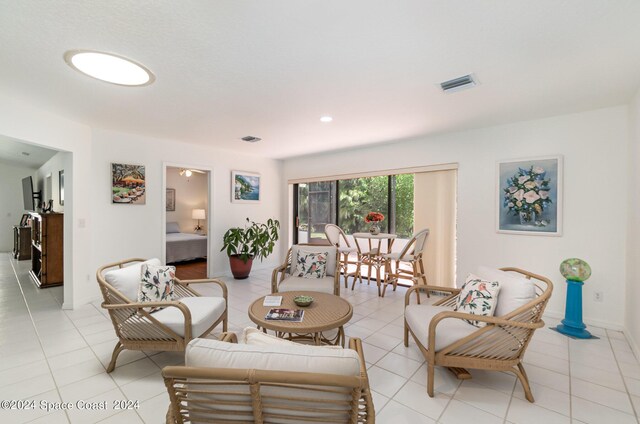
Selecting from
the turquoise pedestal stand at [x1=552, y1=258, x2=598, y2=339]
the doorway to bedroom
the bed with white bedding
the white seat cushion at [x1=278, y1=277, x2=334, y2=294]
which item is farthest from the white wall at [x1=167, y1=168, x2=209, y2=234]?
the turquoise pedestal stand at [x1=552, y1=258, x2=598, y2=339]

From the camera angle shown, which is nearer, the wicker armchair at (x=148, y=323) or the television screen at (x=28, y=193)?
the wicker armchair at (x=148, y=323)

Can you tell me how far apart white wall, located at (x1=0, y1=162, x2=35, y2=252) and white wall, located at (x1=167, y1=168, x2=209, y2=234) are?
14.6 feet

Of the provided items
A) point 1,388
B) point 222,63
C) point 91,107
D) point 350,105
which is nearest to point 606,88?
point 350,105

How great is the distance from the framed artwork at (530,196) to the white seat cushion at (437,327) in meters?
1.85

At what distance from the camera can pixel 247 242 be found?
5.17 metres

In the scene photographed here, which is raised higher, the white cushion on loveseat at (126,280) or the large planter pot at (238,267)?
the white cushion on loveseat at (126,280)

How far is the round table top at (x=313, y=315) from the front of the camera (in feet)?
6.71

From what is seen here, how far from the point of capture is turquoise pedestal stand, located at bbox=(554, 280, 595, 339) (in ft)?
9.49

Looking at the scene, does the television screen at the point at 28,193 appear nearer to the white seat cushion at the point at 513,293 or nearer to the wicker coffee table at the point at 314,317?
the wicker coffee table at the point at 314,317

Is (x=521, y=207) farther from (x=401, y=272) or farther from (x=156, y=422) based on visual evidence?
(x=156, y=422)

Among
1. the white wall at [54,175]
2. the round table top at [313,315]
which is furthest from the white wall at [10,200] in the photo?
the round table top at [313,315]

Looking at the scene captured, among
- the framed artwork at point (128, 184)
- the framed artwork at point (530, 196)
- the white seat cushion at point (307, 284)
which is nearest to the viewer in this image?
the white seat cushion at point (307, 284)

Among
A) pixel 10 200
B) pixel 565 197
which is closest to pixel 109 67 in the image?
pixel 565 197

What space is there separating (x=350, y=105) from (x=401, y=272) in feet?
9.47
